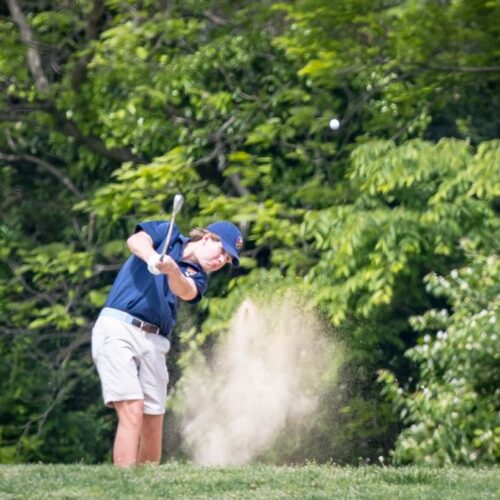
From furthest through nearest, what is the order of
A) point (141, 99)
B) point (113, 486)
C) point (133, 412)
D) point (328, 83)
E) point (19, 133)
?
1. point (19, 133)
2. point (141, 99)
3. point (328, 83)
4. point (133, 412)
5. point (113, 486)

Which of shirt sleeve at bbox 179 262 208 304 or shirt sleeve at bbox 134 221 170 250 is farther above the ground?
shirt sleeve at bbox 134 221 170 250

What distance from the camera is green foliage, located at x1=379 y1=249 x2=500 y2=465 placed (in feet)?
33.2

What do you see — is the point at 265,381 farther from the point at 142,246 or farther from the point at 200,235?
the point at 142,246

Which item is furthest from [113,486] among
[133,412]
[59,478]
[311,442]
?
[311,442]

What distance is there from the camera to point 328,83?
11781mm

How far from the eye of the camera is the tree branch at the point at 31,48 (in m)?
13.4

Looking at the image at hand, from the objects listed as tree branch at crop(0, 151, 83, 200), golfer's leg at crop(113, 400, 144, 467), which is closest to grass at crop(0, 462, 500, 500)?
golfer's leg at crop(113, 400, 144, 467)

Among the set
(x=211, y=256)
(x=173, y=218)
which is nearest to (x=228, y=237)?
(x=211, y=256)

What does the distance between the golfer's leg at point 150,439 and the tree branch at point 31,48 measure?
5.66 meters

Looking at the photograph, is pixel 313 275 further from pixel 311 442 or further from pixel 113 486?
pixel 113 486

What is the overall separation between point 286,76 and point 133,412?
18.5ft

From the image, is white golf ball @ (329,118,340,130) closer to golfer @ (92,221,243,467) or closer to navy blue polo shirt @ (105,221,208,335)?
golfer @ (92,221,243,467)

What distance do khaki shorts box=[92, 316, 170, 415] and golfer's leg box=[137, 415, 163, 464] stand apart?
198mm

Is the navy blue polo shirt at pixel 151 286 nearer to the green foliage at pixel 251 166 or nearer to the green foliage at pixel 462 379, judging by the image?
the green foliage at pixel 462 379
